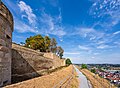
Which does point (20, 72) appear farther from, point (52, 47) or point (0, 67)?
point (52, 47)

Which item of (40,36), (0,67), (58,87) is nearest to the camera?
(0,67)

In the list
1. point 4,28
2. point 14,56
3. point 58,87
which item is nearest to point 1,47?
point 4,28

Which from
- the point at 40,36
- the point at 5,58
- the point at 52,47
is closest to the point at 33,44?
the point at 40,36

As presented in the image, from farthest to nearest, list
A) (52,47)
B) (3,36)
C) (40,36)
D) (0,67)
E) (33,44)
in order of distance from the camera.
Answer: (52,47) → (40,36) → (33,44) → (3,36) → (0,67)

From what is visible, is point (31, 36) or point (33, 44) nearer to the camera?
point (33, 44)

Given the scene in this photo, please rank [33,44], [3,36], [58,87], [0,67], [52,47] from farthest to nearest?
[52,47]
[33,44]
[58,87]
[3,36]
[0,67]

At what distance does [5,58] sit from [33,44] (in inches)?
1382

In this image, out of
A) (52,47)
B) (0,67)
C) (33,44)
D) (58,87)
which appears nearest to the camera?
(0,67)

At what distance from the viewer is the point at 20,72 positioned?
12.0m

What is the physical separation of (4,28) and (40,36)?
3809cm

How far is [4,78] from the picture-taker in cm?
505

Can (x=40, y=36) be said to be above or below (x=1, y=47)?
above

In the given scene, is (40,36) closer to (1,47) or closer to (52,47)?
(52,47)

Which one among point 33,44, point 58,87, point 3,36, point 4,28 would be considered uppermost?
point 33,44
